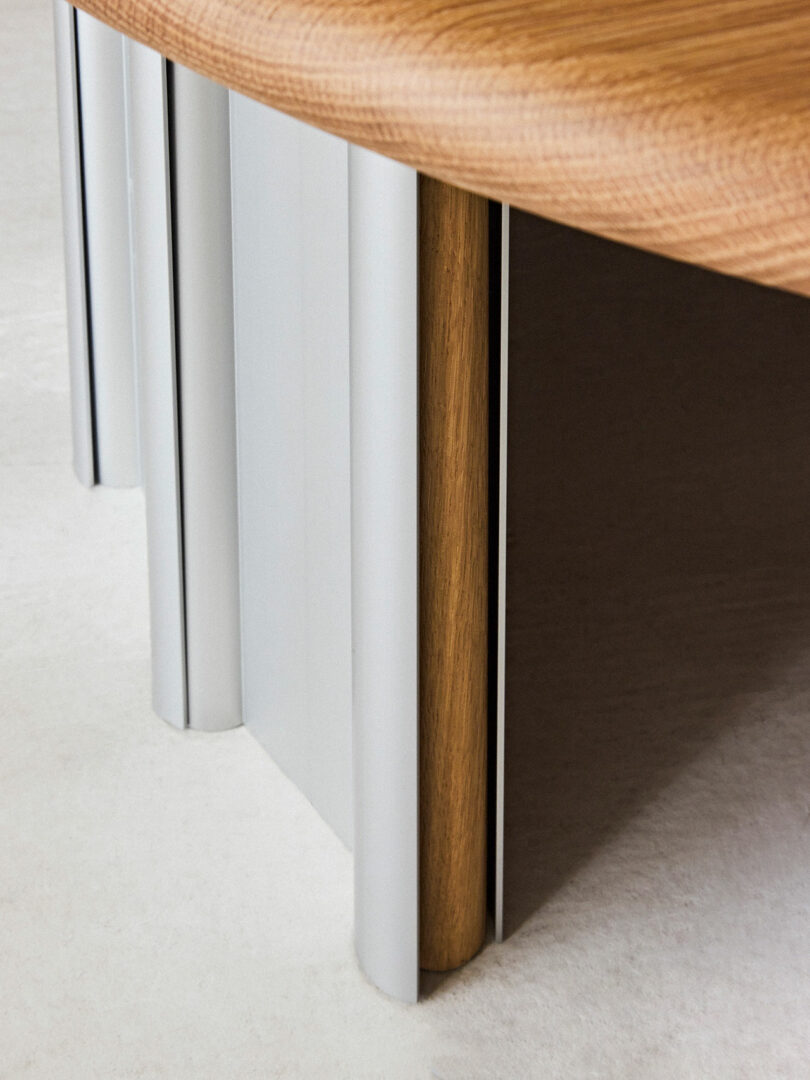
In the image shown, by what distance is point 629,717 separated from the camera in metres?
1.59

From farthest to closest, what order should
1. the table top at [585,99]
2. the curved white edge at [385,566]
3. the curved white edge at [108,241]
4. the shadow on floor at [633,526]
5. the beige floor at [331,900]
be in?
the curved white edge at [108,241], the shadow on floor at [633,526], the beige floor at [331,900], the curved white edge at [385,566], the table top at [585,99]

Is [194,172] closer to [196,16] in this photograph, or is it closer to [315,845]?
[315,845]

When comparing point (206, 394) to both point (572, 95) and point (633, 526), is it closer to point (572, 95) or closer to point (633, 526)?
point (633, 526)

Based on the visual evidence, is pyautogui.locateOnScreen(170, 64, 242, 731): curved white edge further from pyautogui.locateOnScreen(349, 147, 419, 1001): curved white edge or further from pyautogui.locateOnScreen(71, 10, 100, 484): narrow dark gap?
pyautogui.locateOnScreen(71, 10, 100, 484): narrow dark gap

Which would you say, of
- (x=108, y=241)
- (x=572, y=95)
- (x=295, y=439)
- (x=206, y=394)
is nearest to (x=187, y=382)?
(x=206, y=394)

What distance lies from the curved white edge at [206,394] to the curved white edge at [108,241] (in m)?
0.61

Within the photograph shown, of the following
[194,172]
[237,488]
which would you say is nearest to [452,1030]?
[237,488]

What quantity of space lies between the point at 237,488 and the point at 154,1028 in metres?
0.56

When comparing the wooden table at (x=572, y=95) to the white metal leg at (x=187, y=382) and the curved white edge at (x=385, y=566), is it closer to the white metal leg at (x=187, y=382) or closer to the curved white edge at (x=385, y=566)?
the curved white edge at (x=385, y=566)

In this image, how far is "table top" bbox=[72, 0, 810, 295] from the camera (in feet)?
0.93

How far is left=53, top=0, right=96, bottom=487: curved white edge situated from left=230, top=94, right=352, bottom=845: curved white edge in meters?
0.71

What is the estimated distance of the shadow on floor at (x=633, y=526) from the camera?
1511mm

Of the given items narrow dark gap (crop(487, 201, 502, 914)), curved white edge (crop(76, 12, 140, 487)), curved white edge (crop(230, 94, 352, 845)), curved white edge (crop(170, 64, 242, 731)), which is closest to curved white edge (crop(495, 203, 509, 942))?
narrow dark gap (crop(487, 201, 502, 914))

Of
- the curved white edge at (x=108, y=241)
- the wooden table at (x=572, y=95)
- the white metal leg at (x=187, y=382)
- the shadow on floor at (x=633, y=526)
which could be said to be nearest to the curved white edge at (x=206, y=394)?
the white metal leg at (x=187, y=382)
